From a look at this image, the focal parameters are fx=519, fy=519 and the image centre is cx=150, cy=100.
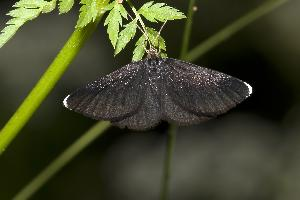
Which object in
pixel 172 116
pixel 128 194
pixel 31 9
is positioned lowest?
pixel 128 194

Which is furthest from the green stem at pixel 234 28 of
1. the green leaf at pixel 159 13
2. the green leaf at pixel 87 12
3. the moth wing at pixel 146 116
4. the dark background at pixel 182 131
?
the dark background at pixel 182 131

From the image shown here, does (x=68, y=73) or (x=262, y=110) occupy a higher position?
(x=68, y=73)

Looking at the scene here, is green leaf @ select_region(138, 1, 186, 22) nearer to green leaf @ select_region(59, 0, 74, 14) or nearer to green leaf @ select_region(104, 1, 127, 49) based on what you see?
green leaf @ select_region(104, 1, 127, 49)

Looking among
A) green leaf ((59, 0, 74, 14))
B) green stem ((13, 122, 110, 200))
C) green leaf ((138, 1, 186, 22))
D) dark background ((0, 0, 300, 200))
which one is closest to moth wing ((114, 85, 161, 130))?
green leaf ((138, 1, 186, 22))

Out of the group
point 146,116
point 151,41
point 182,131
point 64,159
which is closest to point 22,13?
point 151,41

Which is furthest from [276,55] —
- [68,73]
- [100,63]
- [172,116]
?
[172,116]

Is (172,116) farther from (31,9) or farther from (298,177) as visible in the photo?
(298,177)

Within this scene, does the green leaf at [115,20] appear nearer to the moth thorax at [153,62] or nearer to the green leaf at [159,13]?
the green leaf at [159,13]
